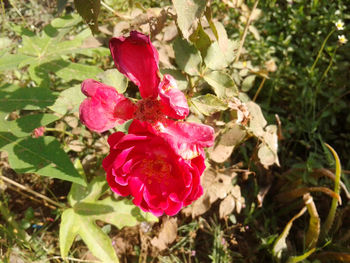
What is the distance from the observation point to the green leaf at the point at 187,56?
44.9 inches

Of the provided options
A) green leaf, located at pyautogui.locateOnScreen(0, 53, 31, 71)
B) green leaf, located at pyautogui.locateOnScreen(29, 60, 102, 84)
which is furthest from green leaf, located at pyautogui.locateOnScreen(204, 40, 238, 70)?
green leaf, located at pyautogui.locateOnScreen(0, 53, 31, 71)

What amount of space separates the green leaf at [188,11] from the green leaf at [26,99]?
64cm

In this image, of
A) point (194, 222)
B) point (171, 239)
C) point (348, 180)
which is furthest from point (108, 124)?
point (348, 180)

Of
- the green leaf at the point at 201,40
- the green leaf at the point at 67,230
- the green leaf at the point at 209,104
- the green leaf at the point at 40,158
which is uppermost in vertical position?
the green leaf at the point at 201,40

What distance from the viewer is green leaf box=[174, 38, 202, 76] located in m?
1.14

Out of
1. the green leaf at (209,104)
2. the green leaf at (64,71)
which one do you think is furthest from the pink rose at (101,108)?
the green leaf at (64,71)

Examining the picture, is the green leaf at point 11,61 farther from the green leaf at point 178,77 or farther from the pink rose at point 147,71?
the pink rose at point 147,71

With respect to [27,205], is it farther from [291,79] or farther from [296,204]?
[291,79]

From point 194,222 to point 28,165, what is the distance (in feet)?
3.72

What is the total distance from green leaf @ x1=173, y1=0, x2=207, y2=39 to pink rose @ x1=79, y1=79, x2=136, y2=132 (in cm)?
25

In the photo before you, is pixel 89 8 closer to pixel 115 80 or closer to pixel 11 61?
pixel 115 80

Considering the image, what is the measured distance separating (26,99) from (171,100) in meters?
0.74

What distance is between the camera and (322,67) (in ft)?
7.90

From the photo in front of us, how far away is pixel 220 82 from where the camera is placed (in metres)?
1.12
